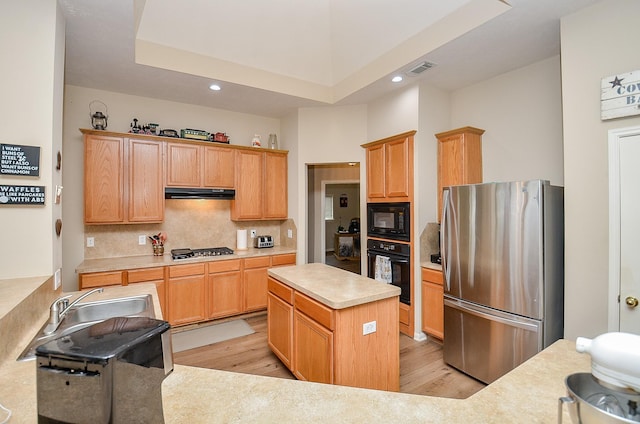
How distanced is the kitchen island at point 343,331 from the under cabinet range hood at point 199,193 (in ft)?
6.67

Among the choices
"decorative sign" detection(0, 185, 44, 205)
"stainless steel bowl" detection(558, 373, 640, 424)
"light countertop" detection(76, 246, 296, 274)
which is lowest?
"light countertop" detection(76, 246, 296, 274)

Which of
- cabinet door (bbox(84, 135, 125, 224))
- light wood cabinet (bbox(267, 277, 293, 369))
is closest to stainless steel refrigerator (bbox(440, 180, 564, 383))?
light wood cabinet (bbox(267, 277, 293, 369))

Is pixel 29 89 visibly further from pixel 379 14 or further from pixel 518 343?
pixel 518 343

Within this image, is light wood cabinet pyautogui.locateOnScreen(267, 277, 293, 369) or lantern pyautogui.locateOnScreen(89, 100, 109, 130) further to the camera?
lantern pyautogui.locateOnScreen(89, 100, 109, 130)

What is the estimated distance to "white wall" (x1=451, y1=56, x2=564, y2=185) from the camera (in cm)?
290

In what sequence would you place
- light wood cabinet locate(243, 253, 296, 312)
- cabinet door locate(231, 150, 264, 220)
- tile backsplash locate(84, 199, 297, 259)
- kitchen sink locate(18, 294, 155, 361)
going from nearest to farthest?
kitchen sink locate(18, 294, 155, 361)
tile backsplash locate(84, 199, 297, 259)
light wood cabinet locate(243, 253, 296, 312)
cabinet door locate(231, 150, 264, 220)

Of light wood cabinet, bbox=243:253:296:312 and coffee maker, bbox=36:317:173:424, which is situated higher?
coffee maker, bbox=36:317:173:424

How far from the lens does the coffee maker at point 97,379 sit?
62 centimetres

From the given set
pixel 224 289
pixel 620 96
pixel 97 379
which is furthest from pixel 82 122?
pixel 620 96

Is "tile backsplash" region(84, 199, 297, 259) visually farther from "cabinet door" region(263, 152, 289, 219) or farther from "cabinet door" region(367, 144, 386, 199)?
"cabinet door" region(367, 144, 386, 199)

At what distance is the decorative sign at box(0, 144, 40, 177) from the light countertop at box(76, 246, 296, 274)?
5.39ft

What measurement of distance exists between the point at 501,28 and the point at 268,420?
3126 millimetres

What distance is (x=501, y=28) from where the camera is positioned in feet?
8.04

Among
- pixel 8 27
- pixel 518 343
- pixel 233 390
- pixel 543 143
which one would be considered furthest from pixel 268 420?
pixel 543 143
